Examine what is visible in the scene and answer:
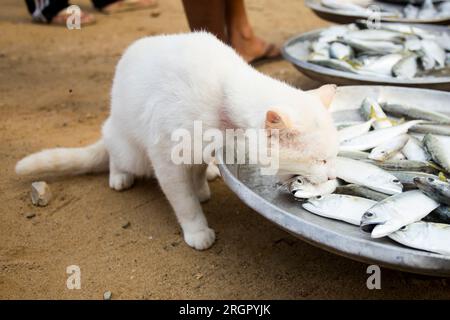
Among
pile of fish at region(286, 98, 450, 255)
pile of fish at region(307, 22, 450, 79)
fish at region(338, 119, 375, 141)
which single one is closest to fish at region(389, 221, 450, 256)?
pile of fish at region(286, 98, 450, 255)

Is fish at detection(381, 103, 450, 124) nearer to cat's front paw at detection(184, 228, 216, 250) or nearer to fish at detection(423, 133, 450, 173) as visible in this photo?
fish at detection(423, 133, 450, 173)

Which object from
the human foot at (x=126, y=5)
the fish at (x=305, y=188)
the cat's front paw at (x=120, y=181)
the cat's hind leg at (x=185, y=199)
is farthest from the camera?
the human foot at (x=126, y=5)

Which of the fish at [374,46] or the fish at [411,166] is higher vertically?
the fish at [411,166]

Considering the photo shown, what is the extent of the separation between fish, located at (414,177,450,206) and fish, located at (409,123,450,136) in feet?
2.13

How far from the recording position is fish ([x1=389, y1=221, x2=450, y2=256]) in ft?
5.74

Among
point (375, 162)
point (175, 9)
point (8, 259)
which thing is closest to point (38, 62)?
point (175, 9)

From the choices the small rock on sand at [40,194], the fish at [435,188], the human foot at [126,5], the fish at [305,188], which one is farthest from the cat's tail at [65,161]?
the human foot at [126,5]

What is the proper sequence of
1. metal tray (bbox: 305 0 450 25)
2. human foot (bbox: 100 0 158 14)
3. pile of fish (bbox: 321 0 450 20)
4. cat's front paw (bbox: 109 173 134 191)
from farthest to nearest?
1. human foot (bbox: 100 0 158 14)
2. pile of fish (bbox: 321 0 450 20)
3. metal tray (bbox: 305 0 450 25)
4. cat's front paw (bbox: 109 173 134 191)

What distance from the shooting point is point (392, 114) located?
2928mm

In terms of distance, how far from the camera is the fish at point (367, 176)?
213 cm

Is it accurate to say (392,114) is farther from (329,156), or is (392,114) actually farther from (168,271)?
(168,271)

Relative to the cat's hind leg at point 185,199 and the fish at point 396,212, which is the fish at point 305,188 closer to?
the fish at point 396,212

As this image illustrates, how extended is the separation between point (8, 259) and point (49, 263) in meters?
0.21

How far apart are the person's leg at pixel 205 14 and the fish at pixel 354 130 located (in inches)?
71.3
